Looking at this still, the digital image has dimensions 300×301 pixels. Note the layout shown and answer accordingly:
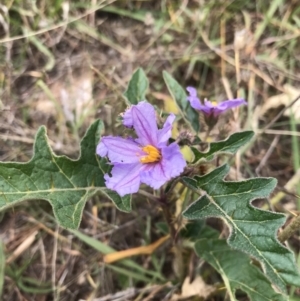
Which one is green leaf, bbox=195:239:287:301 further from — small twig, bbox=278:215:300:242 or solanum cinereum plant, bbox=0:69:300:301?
small twig, bbox=278:215:300:242

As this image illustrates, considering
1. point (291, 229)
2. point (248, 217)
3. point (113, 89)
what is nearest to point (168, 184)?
point (248, 217)

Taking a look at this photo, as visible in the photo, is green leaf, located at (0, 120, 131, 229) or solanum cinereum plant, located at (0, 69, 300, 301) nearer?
solanum cinereum plant, located at (0, 69, 300, 301)

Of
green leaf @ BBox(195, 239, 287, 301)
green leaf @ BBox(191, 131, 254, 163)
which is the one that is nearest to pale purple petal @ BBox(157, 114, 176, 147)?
green leaf @ BBox(191, 131, 254, 163)

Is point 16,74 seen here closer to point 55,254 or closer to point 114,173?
point 55,254

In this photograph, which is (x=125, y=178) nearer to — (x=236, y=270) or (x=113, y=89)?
(x=236, y=270)

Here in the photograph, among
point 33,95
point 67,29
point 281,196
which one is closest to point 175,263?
point 281,196

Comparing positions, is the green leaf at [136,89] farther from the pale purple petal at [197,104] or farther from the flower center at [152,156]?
the flower center at [152,156]
